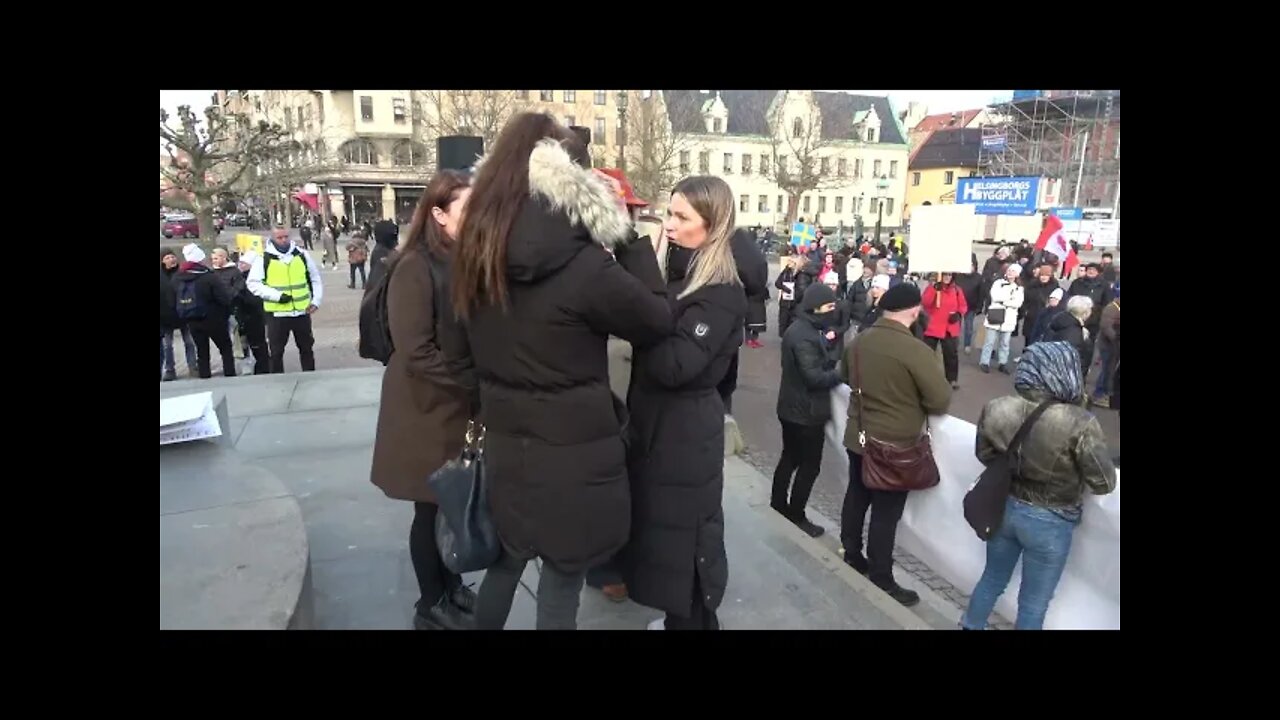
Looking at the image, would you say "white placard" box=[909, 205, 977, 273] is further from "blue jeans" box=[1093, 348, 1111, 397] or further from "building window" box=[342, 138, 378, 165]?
"building window" box=[342, 138, 378, 165]

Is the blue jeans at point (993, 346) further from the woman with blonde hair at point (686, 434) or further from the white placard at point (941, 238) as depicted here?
the woman with blonde hair at point (686, 434)

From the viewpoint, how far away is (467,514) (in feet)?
7.86

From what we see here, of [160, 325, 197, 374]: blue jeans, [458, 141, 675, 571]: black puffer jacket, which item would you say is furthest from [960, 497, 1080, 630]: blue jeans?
[160, 325, 197, 374]: blue jeans

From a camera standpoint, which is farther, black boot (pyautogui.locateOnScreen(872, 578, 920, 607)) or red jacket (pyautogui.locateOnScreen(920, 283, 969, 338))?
red jacket (pyautogui.locateOnScreen(920, 283, 969, 338))

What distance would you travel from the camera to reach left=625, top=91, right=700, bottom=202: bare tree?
110 feet

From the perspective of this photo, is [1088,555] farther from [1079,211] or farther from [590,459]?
[1079,211]

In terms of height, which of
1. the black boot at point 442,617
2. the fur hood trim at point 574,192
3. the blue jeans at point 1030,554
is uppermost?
the fur hood trim at point 574,192

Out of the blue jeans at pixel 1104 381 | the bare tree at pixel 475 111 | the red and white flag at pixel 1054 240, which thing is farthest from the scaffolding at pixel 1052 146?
the blue jeans at pixel 1104 381

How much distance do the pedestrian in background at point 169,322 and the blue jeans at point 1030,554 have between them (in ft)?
25.3

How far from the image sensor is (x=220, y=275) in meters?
8.77

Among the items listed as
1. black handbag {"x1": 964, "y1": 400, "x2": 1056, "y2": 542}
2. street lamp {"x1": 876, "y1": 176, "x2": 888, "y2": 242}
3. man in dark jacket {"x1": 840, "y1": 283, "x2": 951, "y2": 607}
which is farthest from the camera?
street lamp {"x1": 876, "y1": 176, "x2": 888, "y2": 242}

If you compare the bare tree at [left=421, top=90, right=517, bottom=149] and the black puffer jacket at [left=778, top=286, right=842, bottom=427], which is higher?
the bare tree at [left=421, top=90, right=517, bottom=149]

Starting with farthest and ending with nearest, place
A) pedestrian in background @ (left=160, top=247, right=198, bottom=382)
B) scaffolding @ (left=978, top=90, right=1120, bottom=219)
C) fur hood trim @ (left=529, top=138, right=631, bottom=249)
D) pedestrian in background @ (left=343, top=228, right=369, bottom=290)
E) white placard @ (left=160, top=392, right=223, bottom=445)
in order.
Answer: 1. scaffolding @ (left=978, top=90, right=1120, bottom=219)
2. pedestrian in background @ (left=343, top=228, right=369, bottom=290)
3. pedestrian in background @ (left=160, top=247, right=198, bottom=382)
4. white placard @ (left=160, top=392, right=223, bottom=445)
5. fur hood trim @ (left=529, top=138, right=631, bottom=249)

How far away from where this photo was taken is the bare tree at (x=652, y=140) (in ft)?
110
